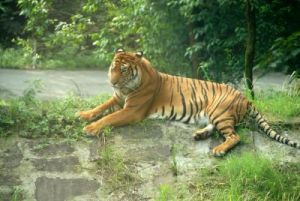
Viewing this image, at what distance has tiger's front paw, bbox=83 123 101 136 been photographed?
546 centimetres

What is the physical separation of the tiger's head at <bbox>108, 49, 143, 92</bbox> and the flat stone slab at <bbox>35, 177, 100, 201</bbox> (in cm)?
116

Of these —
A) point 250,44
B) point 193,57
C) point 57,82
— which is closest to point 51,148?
point 250,44

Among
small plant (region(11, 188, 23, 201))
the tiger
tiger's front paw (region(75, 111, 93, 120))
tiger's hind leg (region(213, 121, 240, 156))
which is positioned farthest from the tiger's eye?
small plant (region(11, 188, 23, 201))

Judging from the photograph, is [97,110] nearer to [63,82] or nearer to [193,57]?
[193,57]

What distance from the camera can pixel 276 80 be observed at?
476 inches

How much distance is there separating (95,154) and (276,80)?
24.9 feet

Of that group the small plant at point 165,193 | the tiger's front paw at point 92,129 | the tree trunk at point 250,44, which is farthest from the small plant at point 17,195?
the tree trunk at point 250,44

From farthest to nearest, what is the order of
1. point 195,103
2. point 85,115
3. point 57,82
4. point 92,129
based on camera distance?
point 57,82 < point 195,103 < point 85,115 < point 92,129

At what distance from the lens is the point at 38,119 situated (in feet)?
18.6

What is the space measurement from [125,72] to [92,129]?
67 centimetres

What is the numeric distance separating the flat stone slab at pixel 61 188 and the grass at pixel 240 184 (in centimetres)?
61

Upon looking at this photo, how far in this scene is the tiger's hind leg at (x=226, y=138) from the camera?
17.5 feet

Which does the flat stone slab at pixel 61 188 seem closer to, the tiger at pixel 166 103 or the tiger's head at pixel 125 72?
the tiger at pixel 166 103

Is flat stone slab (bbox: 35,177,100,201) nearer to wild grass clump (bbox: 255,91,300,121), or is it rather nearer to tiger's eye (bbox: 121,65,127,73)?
tiger's eye (bbox: 121,65,127,73)
